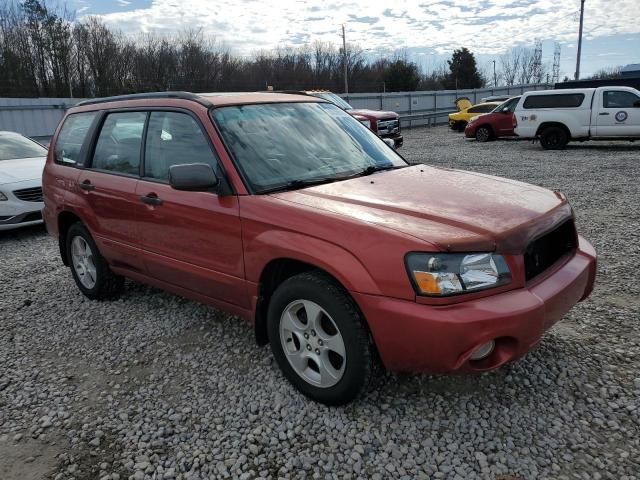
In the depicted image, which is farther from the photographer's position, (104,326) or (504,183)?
(104,326)

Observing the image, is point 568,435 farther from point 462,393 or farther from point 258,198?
point 258,198

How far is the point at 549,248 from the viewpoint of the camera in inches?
117

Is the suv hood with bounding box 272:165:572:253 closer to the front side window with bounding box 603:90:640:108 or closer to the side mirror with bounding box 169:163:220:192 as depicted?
the side mirror with bounding box 169:163:220:192

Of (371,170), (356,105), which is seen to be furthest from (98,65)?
(371,170)

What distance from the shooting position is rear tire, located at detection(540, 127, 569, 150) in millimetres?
15102

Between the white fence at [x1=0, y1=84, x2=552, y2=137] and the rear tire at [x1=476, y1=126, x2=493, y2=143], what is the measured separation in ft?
29.2

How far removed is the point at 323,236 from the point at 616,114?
14354 mm

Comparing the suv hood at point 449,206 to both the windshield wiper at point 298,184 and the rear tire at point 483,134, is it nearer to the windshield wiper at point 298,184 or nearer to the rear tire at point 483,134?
the windshield wiper at point 298,184

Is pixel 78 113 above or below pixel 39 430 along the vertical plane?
above

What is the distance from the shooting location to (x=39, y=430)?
296 centimetres

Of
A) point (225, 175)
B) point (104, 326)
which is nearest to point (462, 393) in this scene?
point (225, 175)

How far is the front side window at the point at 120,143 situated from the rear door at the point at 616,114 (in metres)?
14.0

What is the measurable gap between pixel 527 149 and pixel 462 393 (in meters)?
14.6

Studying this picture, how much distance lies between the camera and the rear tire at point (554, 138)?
49.5 ft
